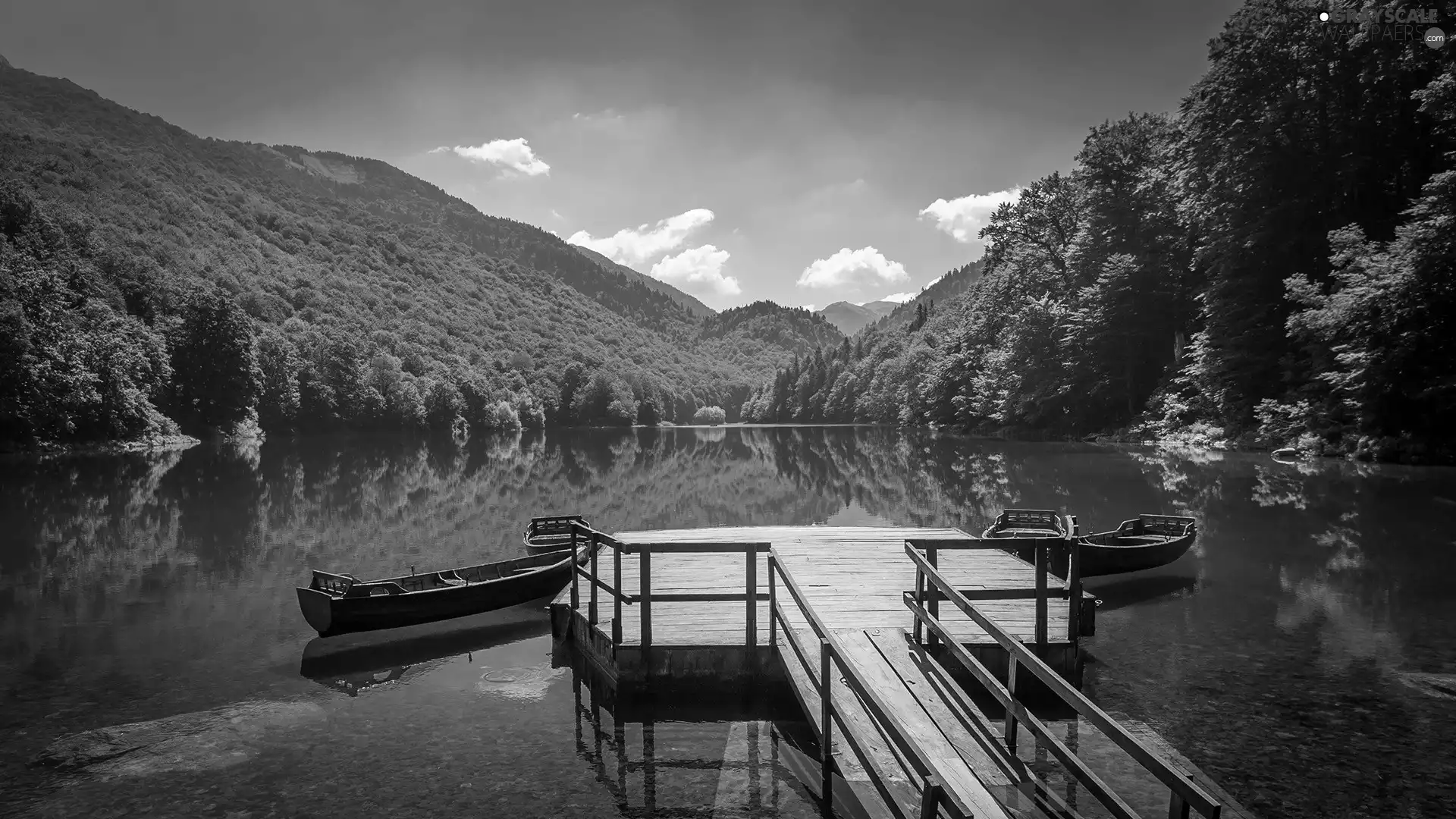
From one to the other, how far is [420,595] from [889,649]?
6897 mm

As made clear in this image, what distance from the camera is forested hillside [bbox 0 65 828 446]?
51500mm

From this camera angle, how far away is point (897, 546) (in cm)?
1315

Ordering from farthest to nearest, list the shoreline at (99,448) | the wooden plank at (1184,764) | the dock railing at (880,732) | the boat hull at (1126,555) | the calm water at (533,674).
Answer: the shoreline at (99,448), the boat hull at (1126,555), the calm water at (533,674), the wooden plank at (1184,764), the dock railing at (880,732)

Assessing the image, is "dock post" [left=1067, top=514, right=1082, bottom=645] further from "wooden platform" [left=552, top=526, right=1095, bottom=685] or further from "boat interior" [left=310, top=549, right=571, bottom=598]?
"boat interior" [left=310, top=549, right=571, bottom=598]

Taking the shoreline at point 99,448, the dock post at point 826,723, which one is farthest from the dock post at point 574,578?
the shoreline at point 99,448

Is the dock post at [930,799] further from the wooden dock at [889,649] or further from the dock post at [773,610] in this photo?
the dock post at [773,610]

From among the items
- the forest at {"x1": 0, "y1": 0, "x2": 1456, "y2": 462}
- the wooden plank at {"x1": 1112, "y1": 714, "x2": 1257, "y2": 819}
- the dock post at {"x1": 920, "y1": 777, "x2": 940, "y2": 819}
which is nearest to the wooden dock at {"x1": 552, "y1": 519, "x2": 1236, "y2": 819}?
the dock post at {"x1": 920, "y1": 777, "x2": 940, "y2": 819}

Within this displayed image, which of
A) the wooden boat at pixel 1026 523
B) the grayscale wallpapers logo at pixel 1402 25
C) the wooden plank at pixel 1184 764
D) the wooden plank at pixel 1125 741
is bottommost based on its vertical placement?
the wooden plank at pixel 1184 764

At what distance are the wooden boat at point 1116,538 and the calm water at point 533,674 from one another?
436mm

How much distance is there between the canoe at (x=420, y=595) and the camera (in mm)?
10984

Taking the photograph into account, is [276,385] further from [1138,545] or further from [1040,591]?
[1040,591]

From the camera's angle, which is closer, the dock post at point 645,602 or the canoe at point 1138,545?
the dock post at point 645,602

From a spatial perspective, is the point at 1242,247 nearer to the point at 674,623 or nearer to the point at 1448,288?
the point at 1448,288

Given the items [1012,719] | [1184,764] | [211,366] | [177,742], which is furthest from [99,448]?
[1184,764]
